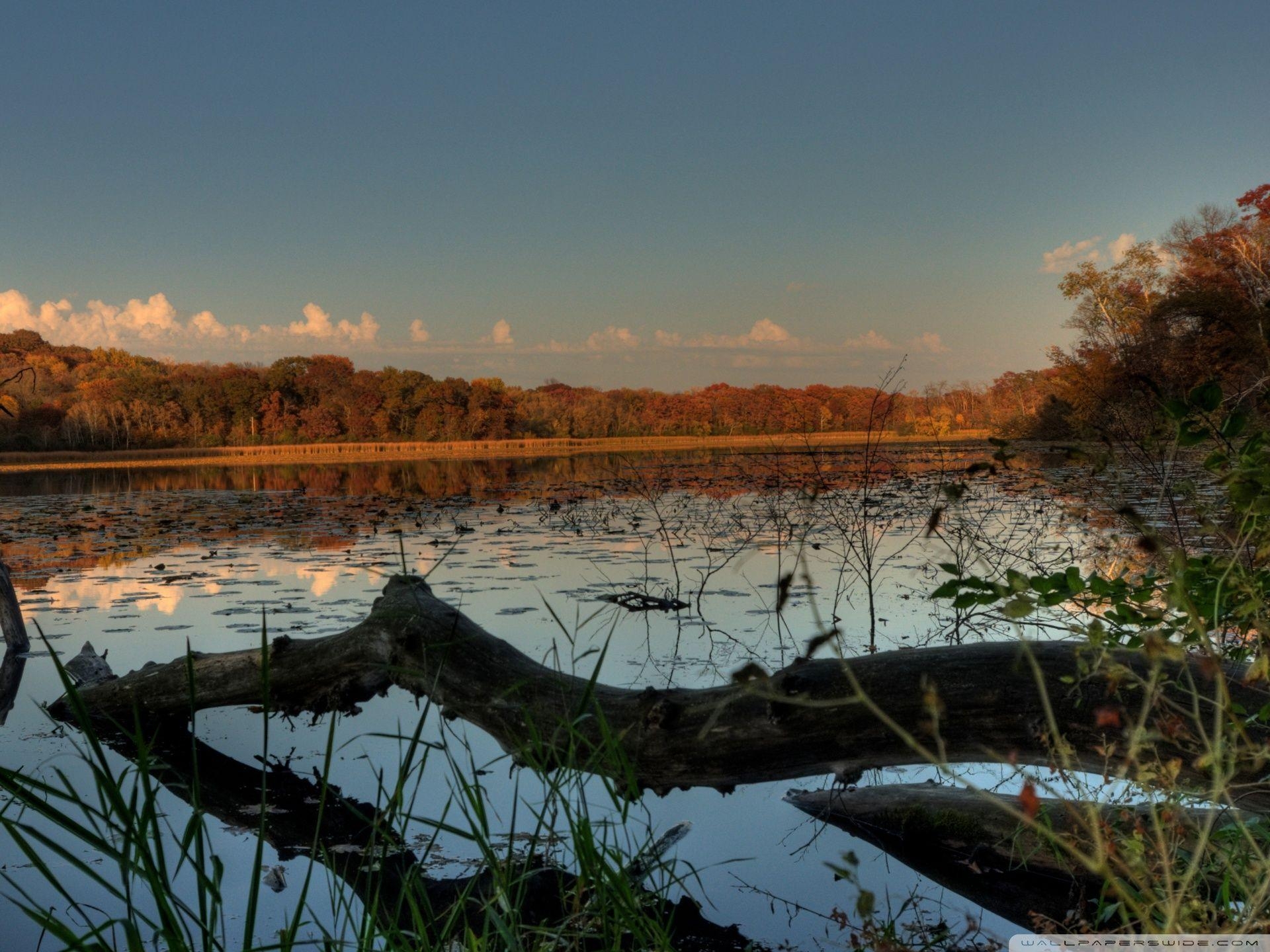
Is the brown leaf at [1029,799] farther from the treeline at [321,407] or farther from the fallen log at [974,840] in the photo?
the treeline at [321,407]

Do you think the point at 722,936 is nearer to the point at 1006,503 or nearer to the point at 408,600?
the point at 408,600

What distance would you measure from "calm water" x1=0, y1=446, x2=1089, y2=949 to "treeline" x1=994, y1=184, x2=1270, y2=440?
7726 millimetres

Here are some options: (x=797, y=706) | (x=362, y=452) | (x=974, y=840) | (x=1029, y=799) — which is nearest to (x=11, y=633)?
(x=797, y=706)

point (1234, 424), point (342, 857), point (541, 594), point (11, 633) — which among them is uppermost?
point (1234, 424)

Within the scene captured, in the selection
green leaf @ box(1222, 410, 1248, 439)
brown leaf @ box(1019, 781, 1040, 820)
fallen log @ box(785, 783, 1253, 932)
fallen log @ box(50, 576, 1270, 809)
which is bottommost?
fallen log @ box(785, 783, 1253, 932)

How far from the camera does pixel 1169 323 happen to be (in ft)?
85.9

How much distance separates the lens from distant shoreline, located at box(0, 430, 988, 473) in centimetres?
3922

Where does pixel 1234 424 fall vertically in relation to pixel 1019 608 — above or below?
above

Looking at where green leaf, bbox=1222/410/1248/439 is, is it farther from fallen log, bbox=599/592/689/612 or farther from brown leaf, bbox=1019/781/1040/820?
fallen log, bbox=599/592/689/612

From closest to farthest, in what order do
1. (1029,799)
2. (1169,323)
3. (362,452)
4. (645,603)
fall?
(1029,799) < (645,603) < (1169,323) < (362,452)

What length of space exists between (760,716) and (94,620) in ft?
19.6

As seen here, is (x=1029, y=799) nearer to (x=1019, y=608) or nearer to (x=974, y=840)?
(x=1019, y=608)

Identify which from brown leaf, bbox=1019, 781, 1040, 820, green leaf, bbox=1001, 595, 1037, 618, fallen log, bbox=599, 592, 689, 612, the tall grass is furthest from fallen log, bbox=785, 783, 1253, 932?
fallen log, bbox=599, 592, 689, 612

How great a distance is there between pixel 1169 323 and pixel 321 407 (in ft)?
176
